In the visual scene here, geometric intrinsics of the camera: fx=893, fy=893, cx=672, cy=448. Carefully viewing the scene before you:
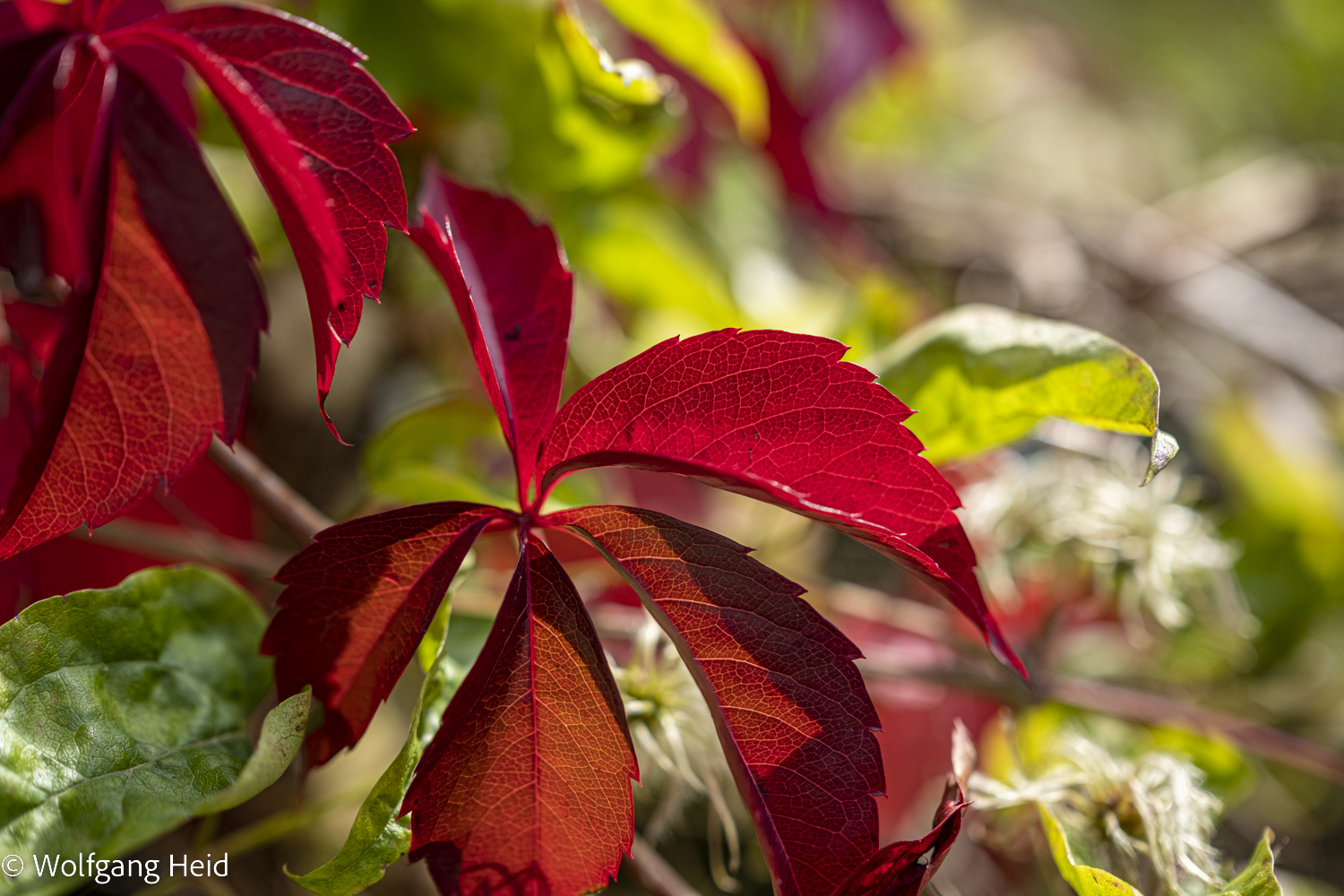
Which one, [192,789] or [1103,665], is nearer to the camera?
[192,789]

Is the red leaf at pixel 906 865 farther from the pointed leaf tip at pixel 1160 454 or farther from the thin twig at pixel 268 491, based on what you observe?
the thin twig at pixel 268 491

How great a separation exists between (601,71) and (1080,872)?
0.48 meters

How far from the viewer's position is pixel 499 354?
353 millimetres

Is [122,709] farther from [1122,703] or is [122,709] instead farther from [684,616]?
[1122,703]

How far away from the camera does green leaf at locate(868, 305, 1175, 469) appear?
0.36 meters

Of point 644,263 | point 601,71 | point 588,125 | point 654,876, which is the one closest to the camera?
point 654,876

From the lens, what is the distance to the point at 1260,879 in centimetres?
33

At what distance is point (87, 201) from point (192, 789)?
24 centimetres

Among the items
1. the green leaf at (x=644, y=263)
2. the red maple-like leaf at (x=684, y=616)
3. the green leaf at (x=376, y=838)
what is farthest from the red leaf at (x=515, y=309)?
the green leaf at (x=644, y=263)

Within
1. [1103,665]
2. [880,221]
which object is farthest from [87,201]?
[880,221]

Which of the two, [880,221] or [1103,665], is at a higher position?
[880,221]

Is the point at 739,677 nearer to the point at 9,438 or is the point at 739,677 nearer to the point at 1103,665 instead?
the point at 9,438

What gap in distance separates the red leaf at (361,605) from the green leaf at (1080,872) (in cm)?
25

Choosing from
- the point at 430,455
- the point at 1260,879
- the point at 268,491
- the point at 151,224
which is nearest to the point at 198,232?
the point at 151,224
